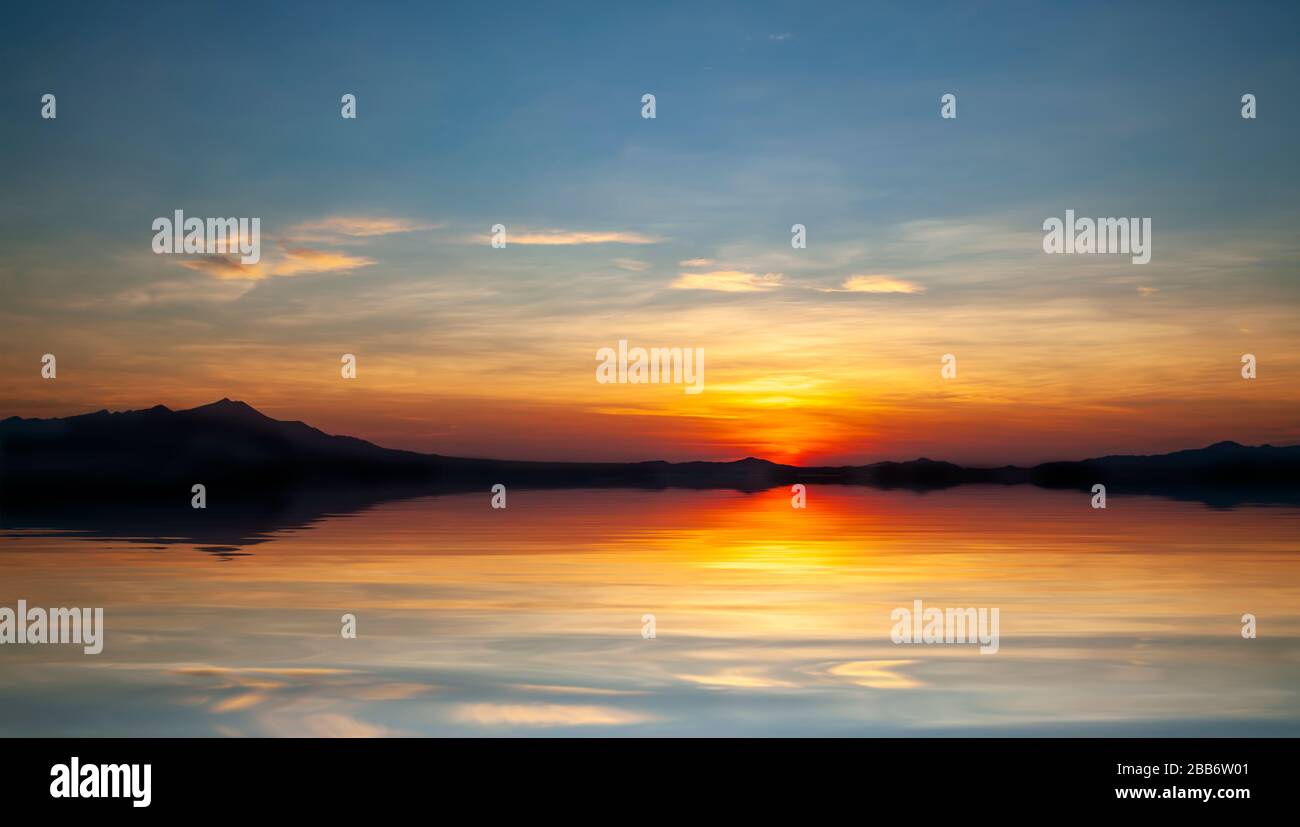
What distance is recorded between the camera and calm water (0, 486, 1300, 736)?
30.6ft

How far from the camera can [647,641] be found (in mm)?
12422

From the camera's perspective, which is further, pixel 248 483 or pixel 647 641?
pixel 248 483

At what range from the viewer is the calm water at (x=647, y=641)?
9328mm
